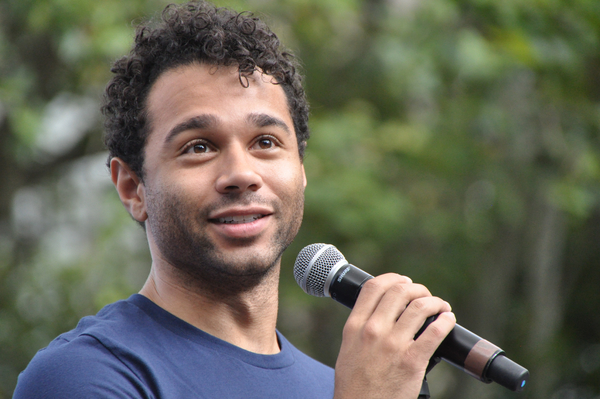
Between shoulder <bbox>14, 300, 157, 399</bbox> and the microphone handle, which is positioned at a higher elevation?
the microphone handle

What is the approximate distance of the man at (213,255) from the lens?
1854 mm

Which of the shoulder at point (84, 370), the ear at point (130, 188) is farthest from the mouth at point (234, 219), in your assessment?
the shoulder at point (84, 370)

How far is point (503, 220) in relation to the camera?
758 centimetres

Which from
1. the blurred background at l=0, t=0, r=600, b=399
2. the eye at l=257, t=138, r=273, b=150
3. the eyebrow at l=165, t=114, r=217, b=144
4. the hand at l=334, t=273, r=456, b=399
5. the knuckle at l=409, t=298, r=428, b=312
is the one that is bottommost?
the hand at l=334, t=273, r=456, b=399

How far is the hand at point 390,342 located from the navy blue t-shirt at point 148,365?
1.30 ft

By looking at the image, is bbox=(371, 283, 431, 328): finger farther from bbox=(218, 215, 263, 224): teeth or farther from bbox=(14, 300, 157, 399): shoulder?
bbox=(14, 300, 157, 399): shoulder

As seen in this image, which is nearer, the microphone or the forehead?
the microphone

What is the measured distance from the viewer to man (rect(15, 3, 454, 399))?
185 centimetres

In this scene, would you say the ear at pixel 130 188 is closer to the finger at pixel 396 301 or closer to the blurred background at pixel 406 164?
the finger at pixel 396 301

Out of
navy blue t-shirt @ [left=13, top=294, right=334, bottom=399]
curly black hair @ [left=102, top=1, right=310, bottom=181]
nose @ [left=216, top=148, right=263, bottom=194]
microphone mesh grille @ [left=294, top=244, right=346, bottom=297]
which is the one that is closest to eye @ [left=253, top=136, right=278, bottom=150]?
nose @ [left=216, top=148, right=263, bottom=194]

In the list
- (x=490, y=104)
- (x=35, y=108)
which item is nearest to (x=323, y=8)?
(x=490, y=104)

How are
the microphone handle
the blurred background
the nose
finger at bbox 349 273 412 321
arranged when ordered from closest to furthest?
the microphone handle < finger at bbox 349 273 412 321 < the nose < the blurred background

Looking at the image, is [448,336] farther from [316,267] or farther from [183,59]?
[183,59]

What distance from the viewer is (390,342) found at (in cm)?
185
